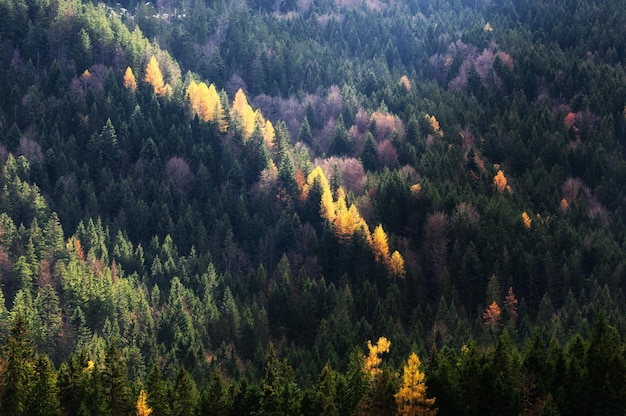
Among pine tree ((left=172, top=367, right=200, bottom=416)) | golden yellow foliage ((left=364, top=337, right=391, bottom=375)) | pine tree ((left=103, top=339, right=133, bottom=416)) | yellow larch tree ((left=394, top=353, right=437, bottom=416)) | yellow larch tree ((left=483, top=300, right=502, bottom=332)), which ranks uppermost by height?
yellow larch tree ((left=394, top=353, right=437, bottom=416))

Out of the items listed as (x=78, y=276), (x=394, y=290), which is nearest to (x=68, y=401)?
(x=78, y=276)

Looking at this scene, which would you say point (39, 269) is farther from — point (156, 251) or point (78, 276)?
point (156, 251)

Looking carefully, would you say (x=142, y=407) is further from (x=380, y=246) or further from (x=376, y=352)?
(x=380, y=246)

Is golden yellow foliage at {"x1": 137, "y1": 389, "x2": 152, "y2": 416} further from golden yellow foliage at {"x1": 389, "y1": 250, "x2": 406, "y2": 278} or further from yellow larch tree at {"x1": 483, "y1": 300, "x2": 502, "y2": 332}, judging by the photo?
golden yellow foliage at {"x1": 389, "y1": 250, "x2": 406, "y2": 278}

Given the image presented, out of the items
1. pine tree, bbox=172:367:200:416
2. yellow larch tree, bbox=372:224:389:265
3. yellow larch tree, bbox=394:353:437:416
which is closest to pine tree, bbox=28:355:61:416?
pine tree, bbox=172:367:200:416

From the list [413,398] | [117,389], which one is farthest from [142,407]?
[413,398]
